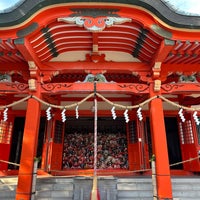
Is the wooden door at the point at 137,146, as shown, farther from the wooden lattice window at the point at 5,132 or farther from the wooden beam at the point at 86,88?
the wooden lattice window at the point at 5,132

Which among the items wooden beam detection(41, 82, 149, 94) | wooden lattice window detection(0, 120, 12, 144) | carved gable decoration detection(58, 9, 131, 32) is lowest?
wooden lattice window detection(0, 120, 12, 144)

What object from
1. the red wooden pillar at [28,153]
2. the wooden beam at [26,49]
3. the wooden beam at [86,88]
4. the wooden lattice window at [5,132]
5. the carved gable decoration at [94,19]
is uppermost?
the carved gable decoration at [94,19]

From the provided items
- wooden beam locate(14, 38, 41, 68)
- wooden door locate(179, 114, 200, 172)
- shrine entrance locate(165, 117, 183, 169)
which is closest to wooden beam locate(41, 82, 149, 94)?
wooden beam locate(14, 38, 41, 68)

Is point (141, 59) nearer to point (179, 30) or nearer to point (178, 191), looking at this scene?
point (179, 30)

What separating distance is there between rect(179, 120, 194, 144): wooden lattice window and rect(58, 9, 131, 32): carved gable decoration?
5607mm

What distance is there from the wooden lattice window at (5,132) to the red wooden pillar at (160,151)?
5.98 metres

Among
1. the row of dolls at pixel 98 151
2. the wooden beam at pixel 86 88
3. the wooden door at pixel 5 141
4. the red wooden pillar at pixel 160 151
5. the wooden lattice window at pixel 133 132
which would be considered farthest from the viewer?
the row of dolls at pixel 98 151

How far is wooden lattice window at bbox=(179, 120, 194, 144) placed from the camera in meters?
8.40

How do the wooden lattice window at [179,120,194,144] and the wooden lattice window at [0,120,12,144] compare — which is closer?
the wooden lattice window at [0,120,12,144]

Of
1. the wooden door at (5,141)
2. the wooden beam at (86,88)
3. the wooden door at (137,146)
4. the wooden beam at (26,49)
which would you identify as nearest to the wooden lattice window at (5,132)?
the wooden door at (5,141)

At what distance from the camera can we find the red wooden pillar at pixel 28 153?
500 cm

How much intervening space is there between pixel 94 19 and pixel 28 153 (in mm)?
3900

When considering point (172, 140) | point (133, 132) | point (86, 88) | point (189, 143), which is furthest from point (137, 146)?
point (86, 88)

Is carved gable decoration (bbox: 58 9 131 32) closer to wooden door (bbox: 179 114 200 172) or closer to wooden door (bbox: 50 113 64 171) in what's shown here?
wooden door (bbox: 50 113 64 171)
